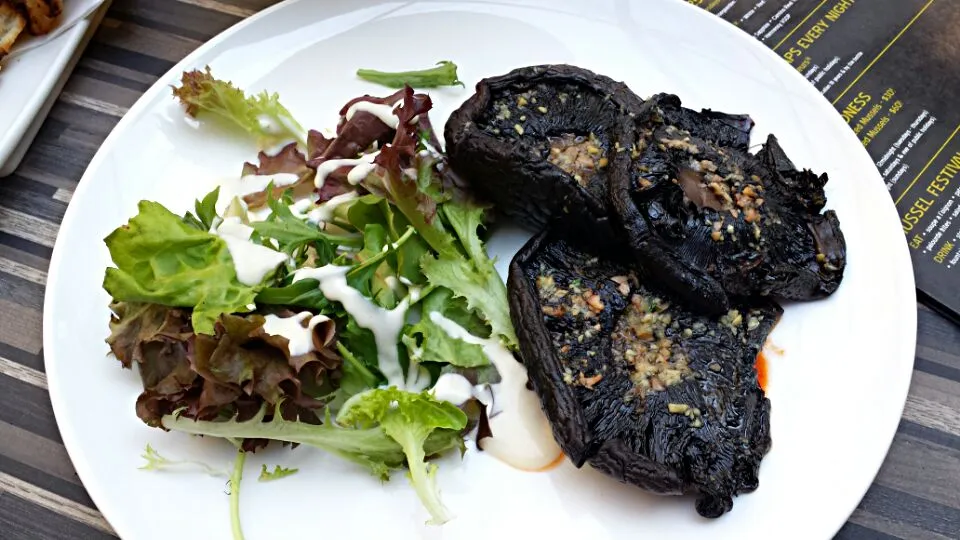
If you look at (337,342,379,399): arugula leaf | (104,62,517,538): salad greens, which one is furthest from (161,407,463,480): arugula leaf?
(337,342,379,399): arugula leaf

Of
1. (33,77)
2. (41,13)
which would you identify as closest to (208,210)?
(33,77)

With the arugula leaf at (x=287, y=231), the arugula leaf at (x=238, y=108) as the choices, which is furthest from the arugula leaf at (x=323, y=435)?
the arugula leaf at (x=238, y=108)

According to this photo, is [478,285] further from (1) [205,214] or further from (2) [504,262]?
(1) [205,214]

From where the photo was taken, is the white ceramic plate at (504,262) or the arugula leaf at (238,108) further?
the arugula leaf at (238,108)

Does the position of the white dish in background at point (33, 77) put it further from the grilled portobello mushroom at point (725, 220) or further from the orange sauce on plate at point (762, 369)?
the orange sauce on plate at point (762, 369)

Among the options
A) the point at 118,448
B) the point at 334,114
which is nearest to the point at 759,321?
the point at 334,114

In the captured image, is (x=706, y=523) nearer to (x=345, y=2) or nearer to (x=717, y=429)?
(x=717, y=429)

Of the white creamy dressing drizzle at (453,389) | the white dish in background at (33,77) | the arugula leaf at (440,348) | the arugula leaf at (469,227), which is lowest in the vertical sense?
the white dish in background at (33,77)

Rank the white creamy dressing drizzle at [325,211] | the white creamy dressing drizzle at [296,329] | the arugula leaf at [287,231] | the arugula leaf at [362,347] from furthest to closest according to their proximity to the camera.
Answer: the white creamy dressing drizzle at [325,211] < the arugula leaf at [287,231] < the arugula leaf at [362,347] < the white creamy dressing drizzle at [296,329]
